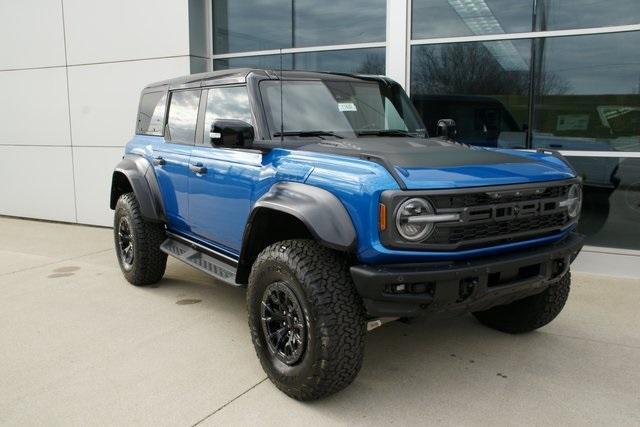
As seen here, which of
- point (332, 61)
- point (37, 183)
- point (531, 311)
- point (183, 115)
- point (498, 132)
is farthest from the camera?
point (37, 183)

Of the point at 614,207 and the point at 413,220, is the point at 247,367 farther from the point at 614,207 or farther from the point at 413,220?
the point at 614,207

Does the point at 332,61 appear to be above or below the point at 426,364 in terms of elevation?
above

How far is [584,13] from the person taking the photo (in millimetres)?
5773

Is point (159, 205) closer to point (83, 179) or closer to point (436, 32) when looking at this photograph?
point (436, 32)

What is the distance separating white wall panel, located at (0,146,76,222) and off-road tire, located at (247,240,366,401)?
7.20 m

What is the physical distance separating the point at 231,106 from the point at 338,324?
2.00 meters

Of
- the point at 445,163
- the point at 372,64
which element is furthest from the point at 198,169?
the point at 372,64

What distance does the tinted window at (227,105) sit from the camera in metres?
3.94

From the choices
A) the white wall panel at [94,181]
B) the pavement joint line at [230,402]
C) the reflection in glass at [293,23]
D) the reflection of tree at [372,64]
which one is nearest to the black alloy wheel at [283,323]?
the pavement joint line at [230,402]

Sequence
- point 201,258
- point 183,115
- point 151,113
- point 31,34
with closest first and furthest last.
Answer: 1. point 201,258
2. point 183,115
3. point 151,113
4. point 31,34

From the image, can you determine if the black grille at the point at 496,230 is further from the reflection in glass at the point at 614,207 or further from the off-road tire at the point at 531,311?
the reflection in glass at the point at 614,207

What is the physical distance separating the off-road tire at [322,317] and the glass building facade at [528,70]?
3996 millimetres

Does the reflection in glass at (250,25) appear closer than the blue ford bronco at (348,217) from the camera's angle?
No

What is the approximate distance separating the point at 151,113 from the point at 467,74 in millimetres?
3566
